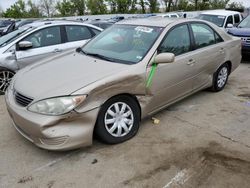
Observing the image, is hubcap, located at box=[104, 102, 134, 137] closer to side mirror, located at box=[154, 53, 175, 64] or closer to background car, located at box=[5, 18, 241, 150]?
background car, located at box=[5, 18, 241, 150]

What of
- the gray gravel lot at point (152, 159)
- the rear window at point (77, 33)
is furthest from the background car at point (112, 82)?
the rear window at point (77, 33)

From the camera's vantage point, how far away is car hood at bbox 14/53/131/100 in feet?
10.4

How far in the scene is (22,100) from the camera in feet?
10.7

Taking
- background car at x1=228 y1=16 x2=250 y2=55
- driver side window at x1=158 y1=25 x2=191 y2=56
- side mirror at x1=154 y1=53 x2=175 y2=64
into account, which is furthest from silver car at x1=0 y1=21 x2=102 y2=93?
background car at x1=228 y1=16 x2=250 y2=55

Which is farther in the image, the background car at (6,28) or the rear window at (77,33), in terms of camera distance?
the background car at (6,28)

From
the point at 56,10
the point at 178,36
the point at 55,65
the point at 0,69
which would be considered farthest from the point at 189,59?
the point at 56,10

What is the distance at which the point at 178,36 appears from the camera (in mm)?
4305

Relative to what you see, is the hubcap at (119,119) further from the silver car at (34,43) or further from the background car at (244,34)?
the background car at (244,34)

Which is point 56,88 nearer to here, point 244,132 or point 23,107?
point 23,107

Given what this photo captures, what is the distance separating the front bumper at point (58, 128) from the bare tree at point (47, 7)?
175ft

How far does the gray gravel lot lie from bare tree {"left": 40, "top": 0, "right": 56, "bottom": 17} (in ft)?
173

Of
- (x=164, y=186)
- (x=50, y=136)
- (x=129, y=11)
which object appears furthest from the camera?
(x=129, y=11)

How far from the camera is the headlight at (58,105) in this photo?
119 inches

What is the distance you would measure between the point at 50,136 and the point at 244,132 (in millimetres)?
2679
